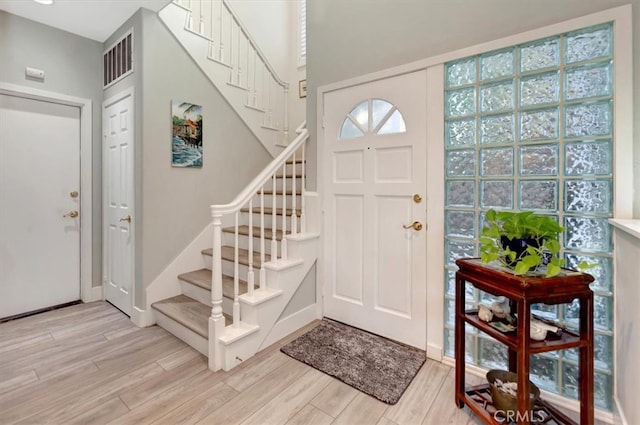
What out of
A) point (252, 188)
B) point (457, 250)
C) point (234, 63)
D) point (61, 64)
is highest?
point (234, 63)

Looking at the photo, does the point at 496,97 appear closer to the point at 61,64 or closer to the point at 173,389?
the point at 173,389

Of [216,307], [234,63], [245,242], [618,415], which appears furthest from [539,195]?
[234,63]

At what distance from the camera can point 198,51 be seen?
2883 mm

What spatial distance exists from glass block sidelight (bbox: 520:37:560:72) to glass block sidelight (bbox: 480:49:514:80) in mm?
59

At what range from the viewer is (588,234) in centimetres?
154

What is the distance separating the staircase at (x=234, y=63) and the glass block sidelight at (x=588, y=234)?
2987 millimetres

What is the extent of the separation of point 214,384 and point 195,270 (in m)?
1.37

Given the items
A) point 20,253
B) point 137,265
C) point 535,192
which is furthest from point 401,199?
point 20,253

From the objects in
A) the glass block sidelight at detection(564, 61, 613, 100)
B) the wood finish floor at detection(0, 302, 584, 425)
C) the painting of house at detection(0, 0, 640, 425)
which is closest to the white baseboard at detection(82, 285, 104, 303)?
the painting of house at detection(0, 0, 640, 425)

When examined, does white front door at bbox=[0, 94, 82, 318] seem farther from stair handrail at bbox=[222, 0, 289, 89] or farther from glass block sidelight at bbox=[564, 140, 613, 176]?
glass block sidelight at bbox=[564, 140, 613, 176]

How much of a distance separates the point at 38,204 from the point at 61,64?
4.43 ft

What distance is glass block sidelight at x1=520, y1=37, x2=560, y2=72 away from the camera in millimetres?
1602

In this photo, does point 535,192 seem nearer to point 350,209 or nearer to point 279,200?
point 350,209

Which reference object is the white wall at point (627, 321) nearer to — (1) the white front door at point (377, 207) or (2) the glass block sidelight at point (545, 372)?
(2) the glass block sidelight at point (545, 372)
